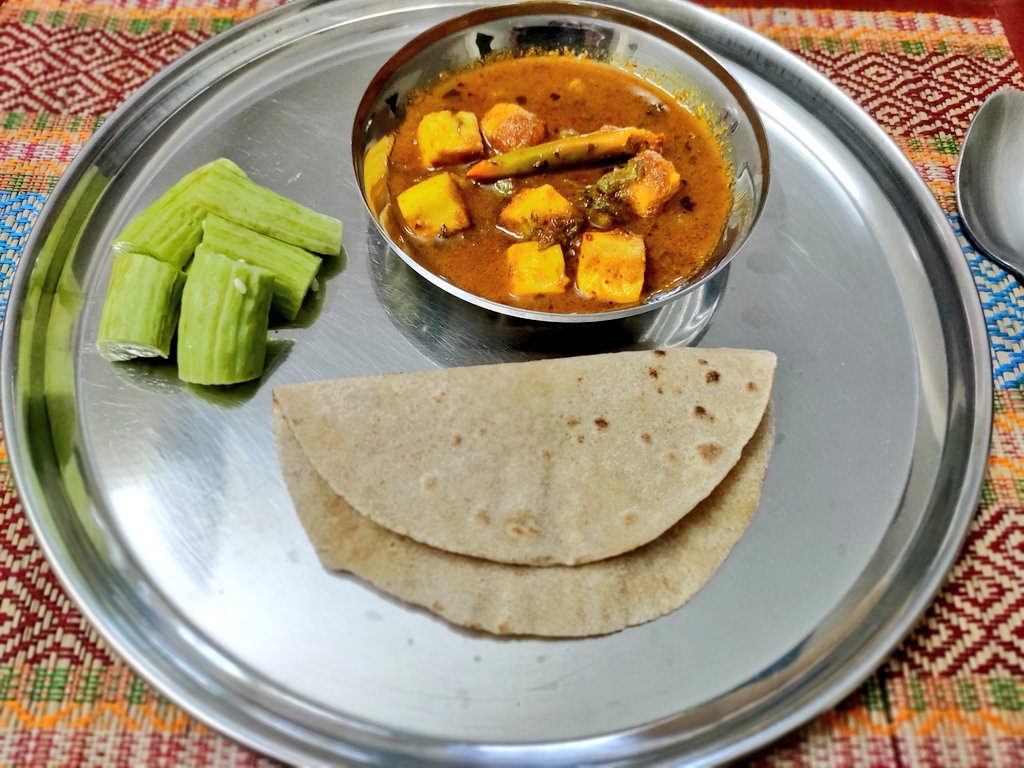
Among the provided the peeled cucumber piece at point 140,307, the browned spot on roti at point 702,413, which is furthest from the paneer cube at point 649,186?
the peeled cucumber piece at point 140,307

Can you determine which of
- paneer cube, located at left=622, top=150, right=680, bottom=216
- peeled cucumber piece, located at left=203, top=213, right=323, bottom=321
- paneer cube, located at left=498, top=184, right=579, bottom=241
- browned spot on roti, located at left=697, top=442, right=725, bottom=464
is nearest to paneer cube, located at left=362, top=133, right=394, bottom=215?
peeled cucumber piece, located at left=203, top=213, right=323, bottom=321

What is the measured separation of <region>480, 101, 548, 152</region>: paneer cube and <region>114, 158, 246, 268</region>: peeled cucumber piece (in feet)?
2.51

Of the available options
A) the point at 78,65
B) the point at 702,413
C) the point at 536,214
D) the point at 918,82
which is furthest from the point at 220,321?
the point at 918,82

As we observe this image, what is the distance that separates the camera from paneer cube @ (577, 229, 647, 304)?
7.47 feet

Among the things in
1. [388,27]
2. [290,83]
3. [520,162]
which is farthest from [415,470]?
[388,27]

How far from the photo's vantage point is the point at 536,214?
7.87 feet

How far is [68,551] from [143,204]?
1.10 metres

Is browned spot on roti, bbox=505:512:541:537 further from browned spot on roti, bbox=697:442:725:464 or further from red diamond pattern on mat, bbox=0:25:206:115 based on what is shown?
red diamond pattern on mat, bbox=0:25:206:115

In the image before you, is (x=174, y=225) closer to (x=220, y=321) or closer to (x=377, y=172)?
(x=220, y=321)

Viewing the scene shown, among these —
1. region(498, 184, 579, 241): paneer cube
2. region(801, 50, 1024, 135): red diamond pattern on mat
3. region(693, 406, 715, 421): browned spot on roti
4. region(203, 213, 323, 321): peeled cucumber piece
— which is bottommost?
region(693, 406, 715, 421): browned spot on roti

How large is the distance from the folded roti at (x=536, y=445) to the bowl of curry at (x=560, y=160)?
0.66ft

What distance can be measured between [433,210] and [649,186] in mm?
635

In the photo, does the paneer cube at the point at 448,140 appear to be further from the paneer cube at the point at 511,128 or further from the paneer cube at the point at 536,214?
the paneer cube at the point at 536,214

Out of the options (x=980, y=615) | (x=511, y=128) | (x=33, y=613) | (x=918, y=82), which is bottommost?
(x=33, y=613)
